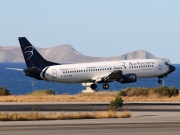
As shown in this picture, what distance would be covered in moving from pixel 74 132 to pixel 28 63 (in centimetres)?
4843

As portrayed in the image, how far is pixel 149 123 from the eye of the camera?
3631 centimetres

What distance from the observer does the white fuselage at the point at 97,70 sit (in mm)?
78688

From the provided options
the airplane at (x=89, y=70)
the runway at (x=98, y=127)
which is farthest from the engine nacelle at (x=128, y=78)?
the runway at (x=98, y=127)

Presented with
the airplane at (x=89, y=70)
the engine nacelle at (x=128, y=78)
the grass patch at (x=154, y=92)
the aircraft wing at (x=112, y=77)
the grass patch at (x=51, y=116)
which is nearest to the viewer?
the grass patch at (x=51, y=116)

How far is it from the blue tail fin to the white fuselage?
39.9 inches

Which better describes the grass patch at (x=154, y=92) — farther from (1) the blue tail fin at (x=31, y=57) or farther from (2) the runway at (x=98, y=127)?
(2) the runway at (x=98, y=127)

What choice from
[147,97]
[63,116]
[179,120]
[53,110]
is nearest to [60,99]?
[147,97]

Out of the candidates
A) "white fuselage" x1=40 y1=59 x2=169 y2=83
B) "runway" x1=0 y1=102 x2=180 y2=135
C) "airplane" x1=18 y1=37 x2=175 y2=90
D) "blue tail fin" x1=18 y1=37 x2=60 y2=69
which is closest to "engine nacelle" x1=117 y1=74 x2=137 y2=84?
"airplane" x1=18 y1=37 x2=175 y2=90

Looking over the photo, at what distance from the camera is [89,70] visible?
7981cm

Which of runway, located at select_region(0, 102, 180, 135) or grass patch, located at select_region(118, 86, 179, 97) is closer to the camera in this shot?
runway, located at select_region(0, 102, 180, 135)

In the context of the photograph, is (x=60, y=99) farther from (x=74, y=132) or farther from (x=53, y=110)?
(x=74, y=132)

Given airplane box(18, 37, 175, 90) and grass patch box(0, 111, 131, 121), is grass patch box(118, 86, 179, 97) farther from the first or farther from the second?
grass patch box(0, 111, 131, 121)

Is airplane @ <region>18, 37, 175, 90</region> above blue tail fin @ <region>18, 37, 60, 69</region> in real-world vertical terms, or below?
below

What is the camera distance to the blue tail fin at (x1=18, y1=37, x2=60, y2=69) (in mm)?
78500
